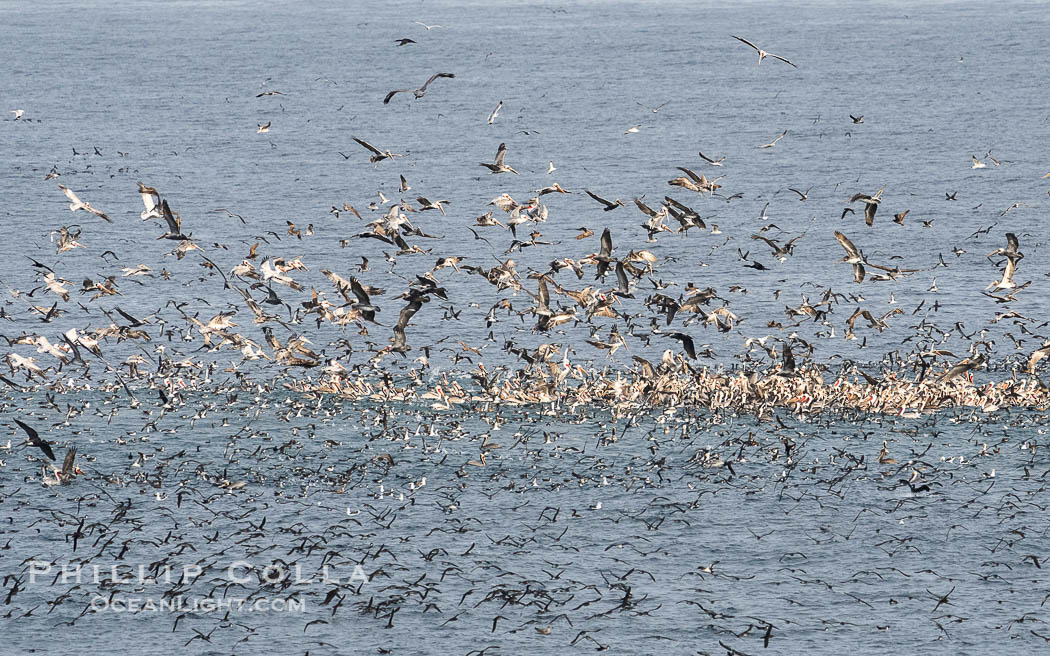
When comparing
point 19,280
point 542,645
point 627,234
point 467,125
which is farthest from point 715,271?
point 467,125

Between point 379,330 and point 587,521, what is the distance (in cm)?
1603

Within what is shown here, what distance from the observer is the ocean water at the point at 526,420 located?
71.6 feet

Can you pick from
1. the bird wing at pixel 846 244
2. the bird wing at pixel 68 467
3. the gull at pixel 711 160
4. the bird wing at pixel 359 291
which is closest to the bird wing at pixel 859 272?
the bird wing at pixel 846 244

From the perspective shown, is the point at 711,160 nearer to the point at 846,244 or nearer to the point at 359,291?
the point at 846,244

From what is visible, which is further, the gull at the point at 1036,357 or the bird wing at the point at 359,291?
the gull at the point at 1036,357

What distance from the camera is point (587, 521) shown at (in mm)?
25312

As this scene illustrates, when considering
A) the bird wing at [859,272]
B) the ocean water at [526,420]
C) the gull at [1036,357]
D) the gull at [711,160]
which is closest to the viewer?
the ocean water at [526,420]

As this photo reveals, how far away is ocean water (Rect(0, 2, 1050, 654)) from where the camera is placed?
71.6 ft

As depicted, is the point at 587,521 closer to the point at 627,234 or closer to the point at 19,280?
the point at 19,280

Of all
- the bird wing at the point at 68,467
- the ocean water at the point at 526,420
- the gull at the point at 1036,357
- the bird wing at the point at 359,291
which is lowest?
the ocean water at the point at 526,420

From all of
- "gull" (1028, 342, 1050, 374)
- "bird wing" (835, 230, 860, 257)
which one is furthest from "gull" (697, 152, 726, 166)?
"gull" (1028, 342, 1050, 374)

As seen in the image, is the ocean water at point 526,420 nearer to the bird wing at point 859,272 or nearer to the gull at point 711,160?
the gull at point 711,160

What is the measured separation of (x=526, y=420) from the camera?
101 ft

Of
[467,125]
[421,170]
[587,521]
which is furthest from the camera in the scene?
[467,125]
